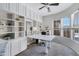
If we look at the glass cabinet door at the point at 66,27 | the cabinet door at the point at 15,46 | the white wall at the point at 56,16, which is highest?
the white wall at the point at 56,16

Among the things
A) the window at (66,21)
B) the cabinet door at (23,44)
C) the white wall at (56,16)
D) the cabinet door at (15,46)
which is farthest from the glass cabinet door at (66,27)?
the cabinet door at (15,46)

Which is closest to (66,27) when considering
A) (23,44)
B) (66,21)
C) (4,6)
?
(66,21)

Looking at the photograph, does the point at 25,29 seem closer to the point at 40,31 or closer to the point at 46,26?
the point at 40,31

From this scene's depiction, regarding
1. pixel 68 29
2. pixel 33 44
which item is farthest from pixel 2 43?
pixel 68 29

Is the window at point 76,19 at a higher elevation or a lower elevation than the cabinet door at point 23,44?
higher

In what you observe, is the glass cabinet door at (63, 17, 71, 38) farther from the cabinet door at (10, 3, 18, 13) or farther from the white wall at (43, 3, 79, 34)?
the cabinet door at (10, 3, 18, 13)

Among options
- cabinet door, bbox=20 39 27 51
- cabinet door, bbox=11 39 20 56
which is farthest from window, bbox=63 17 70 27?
cabinet door, bbox=11 39 20 56

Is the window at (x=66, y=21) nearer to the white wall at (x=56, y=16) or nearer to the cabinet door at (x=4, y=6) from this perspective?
the white wall at (x=56, y=16)

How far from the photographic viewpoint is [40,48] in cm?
304

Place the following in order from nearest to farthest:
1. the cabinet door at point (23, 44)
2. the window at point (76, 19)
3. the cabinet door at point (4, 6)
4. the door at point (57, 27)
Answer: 1. the cabinet door at point (4, 6)
2. the window at point (76, 19)
3. the door at point (57, 27)
4. the cabinet door at point (23, 44)

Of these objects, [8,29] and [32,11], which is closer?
[8,29]

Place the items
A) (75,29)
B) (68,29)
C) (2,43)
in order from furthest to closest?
1. (68,29)
2. (75,29)
3. (2,43)

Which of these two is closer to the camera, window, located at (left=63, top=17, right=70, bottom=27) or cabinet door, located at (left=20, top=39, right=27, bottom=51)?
window, located at (left=63, top=17, right=70, bottom=27)

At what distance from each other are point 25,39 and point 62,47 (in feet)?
3.69
